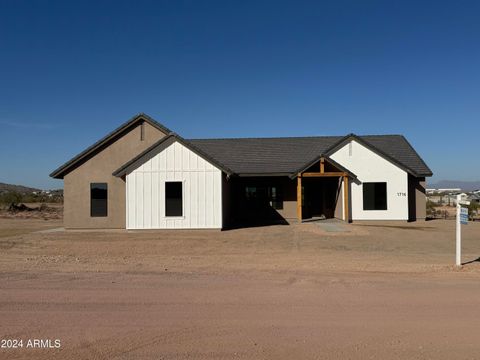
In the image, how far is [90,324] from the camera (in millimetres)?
5957

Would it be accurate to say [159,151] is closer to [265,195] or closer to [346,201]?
[265,195]

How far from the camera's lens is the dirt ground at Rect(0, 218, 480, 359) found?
5113mm

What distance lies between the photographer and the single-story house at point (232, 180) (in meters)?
21.2

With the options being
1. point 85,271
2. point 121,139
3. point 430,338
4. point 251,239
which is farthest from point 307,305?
point 121,139

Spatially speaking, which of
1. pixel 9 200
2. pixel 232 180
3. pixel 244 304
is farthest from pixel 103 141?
pixel 9 200

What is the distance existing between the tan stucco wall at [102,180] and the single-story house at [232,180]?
0.17 ft

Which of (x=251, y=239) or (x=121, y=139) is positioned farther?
(x=121, y=139)

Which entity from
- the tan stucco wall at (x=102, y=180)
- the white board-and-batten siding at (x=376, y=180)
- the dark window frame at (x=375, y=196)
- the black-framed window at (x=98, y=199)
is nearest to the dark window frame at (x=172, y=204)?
the tan stucco wall at (x=102, y=180)

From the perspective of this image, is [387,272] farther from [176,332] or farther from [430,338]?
[176,332]

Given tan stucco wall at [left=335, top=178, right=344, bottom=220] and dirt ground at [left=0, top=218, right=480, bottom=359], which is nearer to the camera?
dirt ground at [left=0, top=218, right=480, bottom=359]

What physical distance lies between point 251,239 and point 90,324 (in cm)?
1208

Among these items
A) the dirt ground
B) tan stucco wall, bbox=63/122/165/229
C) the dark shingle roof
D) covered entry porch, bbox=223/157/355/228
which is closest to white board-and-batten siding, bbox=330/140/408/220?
the dark shingle roof

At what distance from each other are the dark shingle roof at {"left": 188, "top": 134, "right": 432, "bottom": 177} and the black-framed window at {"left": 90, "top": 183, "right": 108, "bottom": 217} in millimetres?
7492

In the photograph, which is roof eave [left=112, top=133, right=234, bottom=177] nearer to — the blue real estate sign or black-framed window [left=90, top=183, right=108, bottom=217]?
black-framed window [left=90, top=183, right=108, bottom=217]
